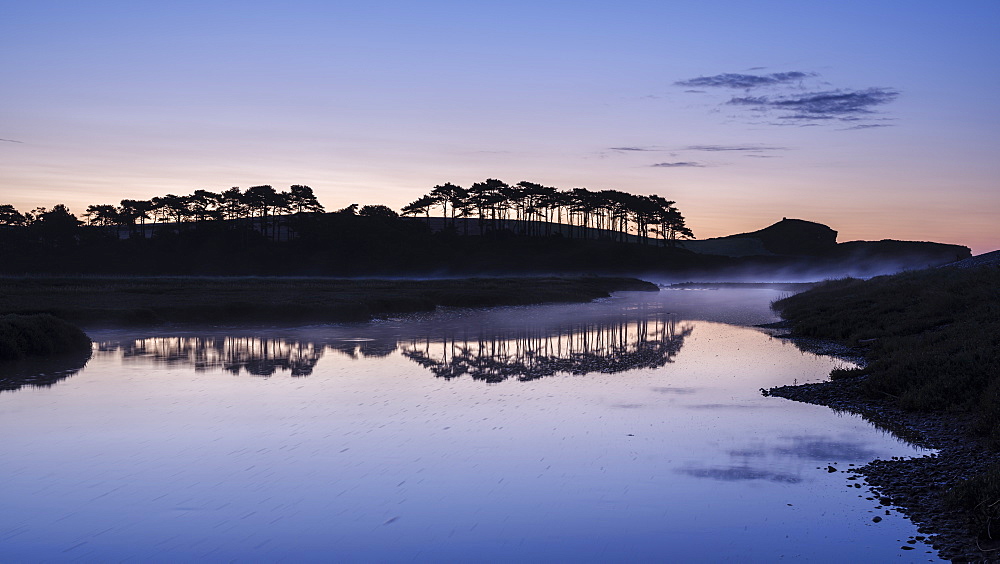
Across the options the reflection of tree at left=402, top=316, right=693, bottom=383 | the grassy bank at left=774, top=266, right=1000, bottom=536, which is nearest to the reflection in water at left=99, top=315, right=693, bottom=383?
the reflection of tree at left=402, top=316, right=693, bottom=383

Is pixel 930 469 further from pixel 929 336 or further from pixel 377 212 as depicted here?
pixel 377 212

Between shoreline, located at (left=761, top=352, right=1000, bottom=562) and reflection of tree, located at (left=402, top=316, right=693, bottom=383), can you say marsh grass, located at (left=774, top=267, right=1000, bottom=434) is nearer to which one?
shoreline, located at (left=761, top=352, right=1000, bottom=562)

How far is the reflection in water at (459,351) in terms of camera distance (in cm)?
2606

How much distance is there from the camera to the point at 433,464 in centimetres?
1368

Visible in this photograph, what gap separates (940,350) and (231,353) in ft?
80.9

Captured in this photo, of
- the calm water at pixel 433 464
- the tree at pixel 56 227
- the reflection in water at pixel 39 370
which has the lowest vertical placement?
the calm water at pixel 433 464

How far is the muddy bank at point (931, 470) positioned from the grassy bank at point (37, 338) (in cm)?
2673

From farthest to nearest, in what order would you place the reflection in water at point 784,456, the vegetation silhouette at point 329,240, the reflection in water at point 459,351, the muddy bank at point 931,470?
1. the vegetation silhouette at point 329,240
2. the reflection in water at point 459,351
3. the reflection in water at point 784,456
4. the muddy bank at point 931,470

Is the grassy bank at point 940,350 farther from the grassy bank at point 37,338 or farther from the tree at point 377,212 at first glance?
the tree at point 377,212

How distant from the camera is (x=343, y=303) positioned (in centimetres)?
5100

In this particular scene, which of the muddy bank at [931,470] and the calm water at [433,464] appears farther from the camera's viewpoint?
the calm water at [433,464]

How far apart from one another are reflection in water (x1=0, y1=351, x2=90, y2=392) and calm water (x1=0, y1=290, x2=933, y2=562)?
0.83 ft

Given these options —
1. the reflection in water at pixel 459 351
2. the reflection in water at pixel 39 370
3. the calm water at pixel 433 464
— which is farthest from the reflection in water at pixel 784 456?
the reflection in water at pixel 39 370

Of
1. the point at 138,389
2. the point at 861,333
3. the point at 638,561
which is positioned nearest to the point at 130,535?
the point at 638,561
